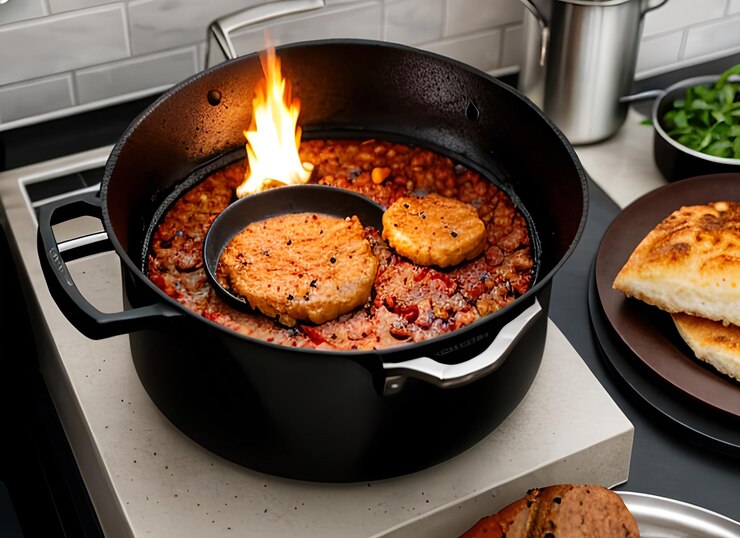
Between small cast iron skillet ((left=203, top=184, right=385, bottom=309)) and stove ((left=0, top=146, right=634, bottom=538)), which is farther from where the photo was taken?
small cast iron skillet ((left=203, top=184, right=385, bottom=309))

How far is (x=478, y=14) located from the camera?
198 centimetres

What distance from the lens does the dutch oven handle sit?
1.10 m

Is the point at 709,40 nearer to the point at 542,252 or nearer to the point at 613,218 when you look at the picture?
the point at 613,218

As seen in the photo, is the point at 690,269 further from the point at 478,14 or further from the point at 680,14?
the point at 680,14

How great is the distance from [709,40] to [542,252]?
3.56 feet

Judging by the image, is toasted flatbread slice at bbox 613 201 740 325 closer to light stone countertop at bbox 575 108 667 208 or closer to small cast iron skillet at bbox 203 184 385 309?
light stone countertop at bbox 575 108 667 208

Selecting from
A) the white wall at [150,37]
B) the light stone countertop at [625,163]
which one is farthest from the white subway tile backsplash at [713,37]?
the white wall at [150,37]

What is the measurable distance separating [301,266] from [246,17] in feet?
1.68

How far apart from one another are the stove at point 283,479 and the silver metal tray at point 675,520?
0.22 ft

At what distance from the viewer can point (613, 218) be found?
176 cm

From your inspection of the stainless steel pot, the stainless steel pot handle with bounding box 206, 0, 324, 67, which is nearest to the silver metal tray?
the stainless steel pot

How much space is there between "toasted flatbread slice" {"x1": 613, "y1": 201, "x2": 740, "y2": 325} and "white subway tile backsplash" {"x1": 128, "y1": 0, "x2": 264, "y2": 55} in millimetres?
855

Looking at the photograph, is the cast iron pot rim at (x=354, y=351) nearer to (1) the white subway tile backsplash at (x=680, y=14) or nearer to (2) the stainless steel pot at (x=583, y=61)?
(2) the stainless steel pot at (x=583, y=61)

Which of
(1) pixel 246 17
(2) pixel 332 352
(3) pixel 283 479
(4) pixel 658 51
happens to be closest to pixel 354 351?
(2) pixel 332 352
